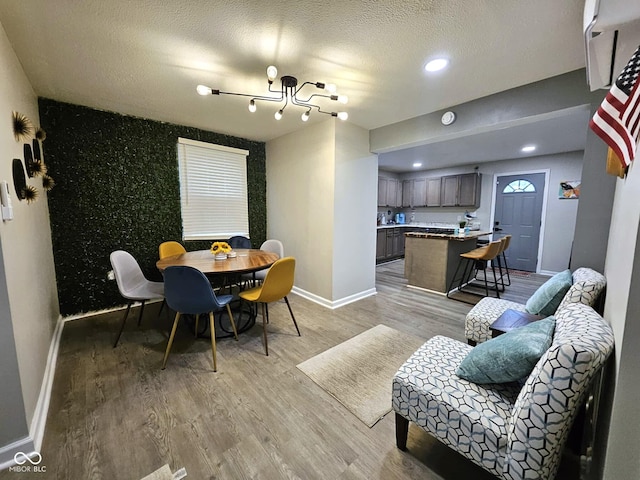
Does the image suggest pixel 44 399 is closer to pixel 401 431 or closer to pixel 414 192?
pixel 401 431

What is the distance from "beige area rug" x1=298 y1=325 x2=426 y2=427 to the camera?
175cm

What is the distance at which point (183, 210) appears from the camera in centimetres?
365

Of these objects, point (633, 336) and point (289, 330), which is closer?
point (633, 336)

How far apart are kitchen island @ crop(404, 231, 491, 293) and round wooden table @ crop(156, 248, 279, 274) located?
2.57 m

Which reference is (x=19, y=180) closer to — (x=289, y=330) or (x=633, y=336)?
(x=289, y=330)

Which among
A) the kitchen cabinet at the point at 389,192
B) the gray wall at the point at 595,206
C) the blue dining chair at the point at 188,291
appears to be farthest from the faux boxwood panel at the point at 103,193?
the kitchen cabinet at the point at 389,192

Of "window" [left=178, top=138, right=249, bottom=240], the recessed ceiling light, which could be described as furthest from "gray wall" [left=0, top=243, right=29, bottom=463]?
the recessed ceiling light

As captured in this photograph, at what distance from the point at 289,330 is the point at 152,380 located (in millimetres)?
1253

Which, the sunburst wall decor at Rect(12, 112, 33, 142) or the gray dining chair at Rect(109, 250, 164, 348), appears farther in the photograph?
the gray dining chair at Rect(109, 250, 164, 348)

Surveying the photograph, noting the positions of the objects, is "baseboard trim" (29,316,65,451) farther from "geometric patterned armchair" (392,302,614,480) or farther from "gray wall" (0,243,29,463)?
"geometric patterned armchair" (392,302,614,480)

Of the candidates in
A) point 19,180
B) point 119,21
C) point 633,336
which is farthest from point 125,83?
point 633,336

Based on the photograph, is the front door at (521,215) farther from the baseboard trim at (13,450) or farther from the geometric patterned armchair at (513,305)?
the baseboard trim at (13,450)

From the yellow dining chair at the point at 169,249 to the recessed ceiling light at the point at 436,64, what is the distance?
329 cm

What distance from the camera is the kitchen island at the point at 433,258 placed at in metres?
4.00
